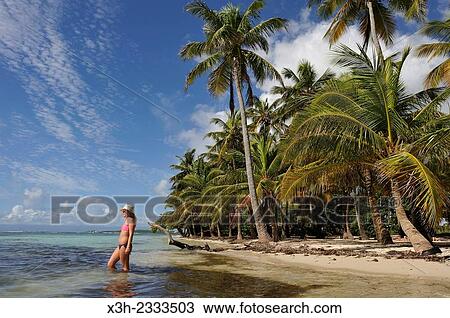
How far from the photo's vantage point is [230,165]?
38.6 metres

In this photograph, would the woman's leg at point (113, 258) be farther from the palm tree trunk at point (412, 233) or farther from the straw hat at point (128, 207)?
the palm tree trunk at point (412, 233)

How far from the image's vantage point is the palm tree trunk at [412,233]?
519 inches

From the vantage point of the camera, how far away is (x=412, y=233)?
13.8 m

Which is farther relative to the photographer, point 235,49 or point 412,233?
point 235,49

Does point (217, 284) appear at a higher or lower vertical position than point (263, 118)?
lower

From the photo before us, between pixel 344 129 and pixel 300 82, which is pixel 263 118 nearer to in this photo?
pixel 300 82

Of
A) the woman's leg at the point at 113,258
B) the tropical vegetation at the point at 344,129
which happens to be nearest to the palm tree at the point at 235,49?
the tropical vegetation at the point at 344,129

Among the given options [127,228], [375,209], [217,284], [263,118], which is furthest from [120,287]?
[263,118]

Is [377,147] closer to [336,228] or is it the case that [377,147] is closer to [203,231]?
[336,228]

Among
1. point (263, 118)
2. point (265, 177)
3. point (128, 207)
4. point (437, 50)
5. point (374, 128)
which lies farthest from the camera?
point (263, 118)

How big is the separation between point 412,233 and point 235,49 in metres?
13.7

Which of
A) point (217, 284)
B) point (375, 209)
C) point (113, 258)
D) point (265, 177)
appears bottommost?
point (217, 284)

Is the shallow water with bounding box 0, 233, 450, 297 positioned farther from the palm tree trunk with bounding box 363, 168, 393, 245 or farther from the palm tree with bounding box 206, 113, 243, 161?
the palm tree with bounding box 206, 113, 243, 161

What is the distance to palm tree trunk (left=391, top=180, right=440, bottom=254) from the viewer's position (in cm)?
1318
